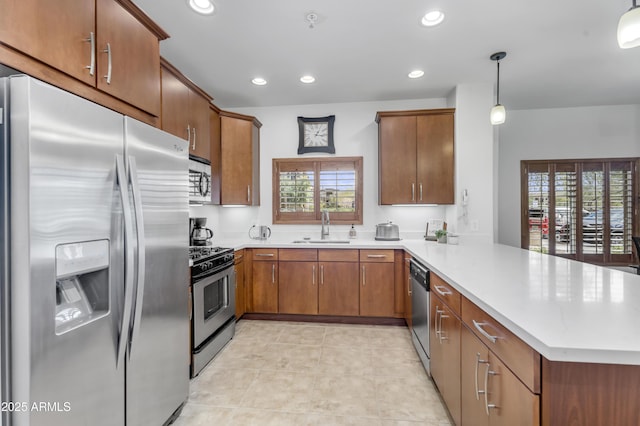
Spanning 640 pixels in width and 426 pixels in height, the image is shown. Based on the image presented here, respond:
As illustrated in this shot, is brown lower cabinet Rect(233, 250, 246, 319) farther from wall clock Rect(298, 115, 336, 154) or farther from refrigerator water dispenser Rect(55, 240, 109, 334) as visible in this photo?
refrigerator water dispenser Rect(55, 240, 109, 334)

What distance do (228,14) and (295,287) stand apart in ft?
8.72

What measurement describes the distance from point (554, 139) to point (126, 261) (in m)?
5.30

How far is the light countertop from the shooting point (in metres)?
0.79

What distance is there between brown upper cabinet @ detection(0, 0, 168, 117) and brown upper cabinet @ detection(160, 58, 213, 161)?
44 cm

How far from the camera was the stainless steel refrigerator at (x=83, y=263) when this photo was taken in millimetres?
946

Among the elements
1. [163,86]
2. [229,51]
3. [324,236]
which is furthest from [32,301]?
[324,236]

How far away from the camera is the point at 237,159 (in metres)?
3.55

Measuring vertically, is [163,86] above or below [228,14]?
below

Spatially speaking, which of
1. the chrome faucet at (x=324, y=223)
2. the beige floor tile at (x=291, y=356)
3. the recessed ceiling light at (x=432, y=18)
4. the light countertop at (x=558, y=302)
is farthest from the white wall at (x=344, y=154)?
the light countertop at (x=558, y=302)

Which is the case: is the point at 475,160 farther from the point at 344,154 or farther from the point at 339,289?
the point at 339,289

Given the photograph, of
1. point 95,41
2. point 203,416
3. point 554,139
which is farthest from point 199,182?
point 554,139

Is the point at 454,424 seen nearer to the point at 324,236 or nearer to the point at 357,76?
the point at 324,236

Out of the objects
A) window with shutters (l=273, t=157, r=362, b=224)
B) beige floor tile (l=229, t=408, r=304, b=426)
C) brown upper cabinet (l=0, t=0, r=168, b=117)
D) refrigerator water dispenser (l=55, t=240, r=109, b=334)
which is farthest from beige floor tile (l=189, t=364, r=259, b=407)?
window with shutters (l=273, t=157, r=362, b=224)

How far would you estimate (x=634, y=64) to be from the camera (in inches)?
114
